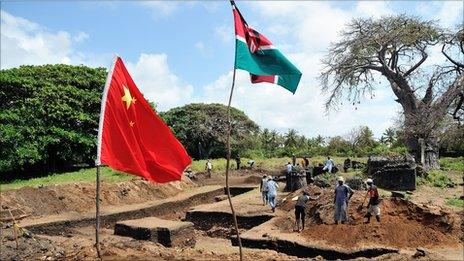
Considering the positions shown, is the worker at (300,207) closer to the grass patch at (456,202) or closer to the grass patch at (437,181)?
the grass patch at (456,202)

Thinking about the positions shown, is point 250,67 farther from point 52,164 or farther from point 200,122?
point 200,122

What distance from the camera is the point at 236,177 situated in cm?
3177

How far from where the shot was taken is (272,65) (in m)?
7.60

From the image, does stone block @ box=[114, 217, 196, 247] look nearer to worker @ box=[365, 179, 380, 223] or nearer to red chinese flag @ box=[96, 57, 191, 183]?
worker @ box=[365, 179, 380, 223]

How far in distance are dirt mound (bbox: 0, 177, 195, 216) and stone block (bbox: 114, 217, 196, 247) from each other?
5.65 m

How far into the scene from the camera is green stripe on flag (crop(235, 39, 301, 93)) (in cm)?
745

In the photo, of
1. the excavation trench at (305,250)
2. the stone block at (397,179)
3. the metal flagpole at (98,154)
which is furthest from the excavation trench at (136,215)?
the metal flagpole at (98,154)

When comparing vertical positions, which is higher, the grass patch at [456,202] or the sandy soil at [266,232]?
the grass patch at [456,202]

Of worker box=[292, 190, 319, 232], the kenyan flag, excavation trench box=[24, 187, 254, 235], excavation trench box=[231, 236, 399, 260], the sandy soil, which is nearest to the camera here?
the kenyan flag

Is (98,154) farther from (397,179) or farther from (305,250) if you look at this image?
(397,179)

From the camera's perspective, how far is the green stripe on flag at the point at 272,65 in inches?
293

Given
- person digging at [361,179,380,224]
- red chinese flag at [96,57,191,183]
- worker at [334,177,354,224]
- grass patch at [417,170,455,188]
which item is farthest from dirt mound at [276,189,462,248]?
grass patch at [417,170,455,188]

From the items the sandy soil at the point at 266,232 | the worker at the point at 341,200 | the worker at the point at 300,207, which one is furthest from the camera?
the worker at the point at 300,207

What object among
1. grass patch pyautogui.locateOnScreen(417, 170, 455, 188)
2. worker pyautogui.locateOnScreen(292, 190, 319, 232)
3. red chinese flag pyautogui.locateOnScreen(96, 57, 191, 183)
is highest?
red chinese flag pyautogui.locateOnScreen(96, 57, 191, 183)
